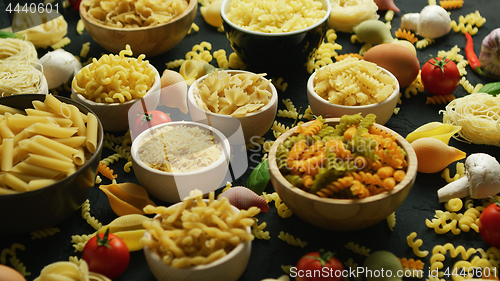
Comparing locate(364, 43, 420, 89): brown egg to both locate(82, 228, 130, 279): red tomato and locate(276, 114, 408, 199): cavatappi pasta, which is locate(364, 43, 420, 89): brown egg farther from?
locate(82, 228, 130, 279): red tomato

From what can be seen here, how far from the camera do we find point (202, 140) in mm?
2053

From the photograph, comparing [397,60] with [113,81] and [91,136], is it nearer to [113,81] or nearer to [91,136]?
[113,81]

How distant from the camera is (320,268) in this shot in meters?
1.56

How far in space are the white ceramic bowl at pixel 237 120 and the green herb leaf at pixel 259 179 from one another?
24 cm

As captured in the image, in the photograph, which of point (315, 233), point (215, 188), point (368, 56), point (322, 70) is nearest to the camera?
point (315, 233)

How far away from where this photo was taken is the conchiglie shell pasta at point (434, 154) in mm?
2061

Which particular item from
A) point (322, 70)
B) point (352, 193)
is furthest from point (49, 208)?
point (322, 70)

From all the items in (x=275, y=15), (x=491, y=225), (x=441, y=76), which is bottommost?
(x=491, y=225)

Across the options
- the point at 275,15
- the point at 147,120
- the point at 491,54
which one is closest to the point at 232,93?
the point at 147,120

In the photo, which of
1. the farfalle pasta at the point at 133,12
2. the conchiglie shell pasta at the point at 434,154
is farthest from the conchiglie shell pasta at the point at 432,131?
the farfalle pasta at the point at 133,12

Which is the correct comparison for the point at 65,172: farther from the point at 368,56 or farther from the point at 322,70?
the point at 368,56

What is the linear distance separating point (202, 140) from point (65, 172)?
0.62m

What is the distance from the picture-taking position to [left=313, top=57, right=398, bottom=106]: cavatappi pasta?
2.21 metres

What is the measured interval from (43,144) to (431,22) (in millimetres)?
2630
